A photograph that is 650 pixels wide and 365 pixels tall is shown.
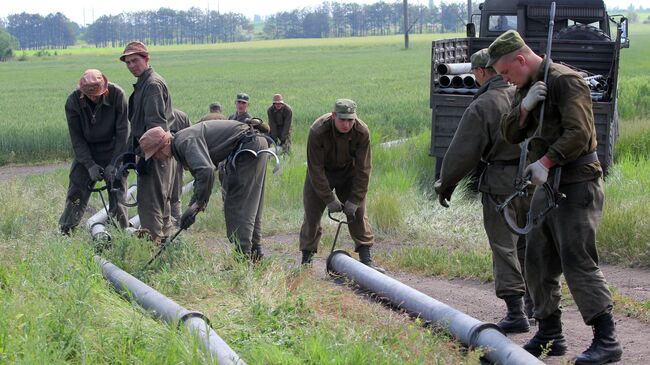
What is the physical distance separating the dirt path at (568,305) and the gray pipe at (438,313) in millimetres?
388

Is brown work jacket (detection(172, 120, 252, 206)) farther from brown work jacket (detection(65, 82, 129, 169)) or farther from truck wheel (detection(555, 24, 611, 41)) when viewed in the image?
truck wheel (detection(555, 24, 611, 41))

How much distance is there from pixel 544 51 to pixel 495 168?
7119 mm

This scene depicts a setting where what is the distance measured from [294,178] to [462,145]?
748cm

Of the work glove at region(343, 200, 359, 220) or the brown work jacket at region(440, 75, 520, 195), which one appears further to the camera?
the work glove at region(343, 200, 359, 220)

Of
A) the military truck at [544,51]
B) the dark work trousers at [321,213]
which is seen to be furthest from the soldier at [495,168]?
the military truck at [544,51]

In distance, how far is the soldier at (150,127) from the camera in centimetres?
909

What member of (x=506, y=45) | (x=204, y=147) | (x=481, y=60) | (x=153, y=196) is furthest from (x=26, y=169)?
(x=506, y=45)

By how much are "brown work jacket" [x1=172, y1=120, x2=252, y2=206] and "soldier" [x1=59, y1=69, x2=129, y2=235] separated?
54.2 inches

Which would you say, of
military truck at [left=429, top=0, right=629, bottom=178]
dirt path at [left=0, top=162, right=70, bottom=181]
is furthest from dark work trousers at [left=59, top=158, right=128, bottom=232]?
dirt path at [left=0, top=162, right=70, bottom=181]

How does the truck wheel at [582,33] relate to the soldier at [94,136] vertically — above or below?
above

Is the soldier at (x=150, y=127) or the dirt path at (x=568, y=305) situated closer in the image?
the dirt path at (x=568, y=305)

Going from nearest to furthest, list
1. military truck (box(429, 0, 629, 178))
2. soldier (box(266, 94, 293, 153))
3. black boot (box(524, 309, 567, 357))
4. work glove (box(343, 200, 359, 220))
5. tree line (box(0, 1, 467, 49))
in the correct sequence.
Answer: black boot (box(524, 309, 567, 357)) → work glove (box(343, 200, 359, 220)) → military truck (box(429, 0, 629, 178)) → soldier (box(266, 94, 293, 153)) → tree line (box(0, 1, 467, 49))

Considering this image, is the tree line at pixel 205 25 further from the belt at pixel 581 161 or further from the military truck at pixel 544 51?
the belt at pixel 581 161

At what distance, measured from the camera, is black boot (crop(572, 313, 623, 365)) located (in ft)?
19.2
